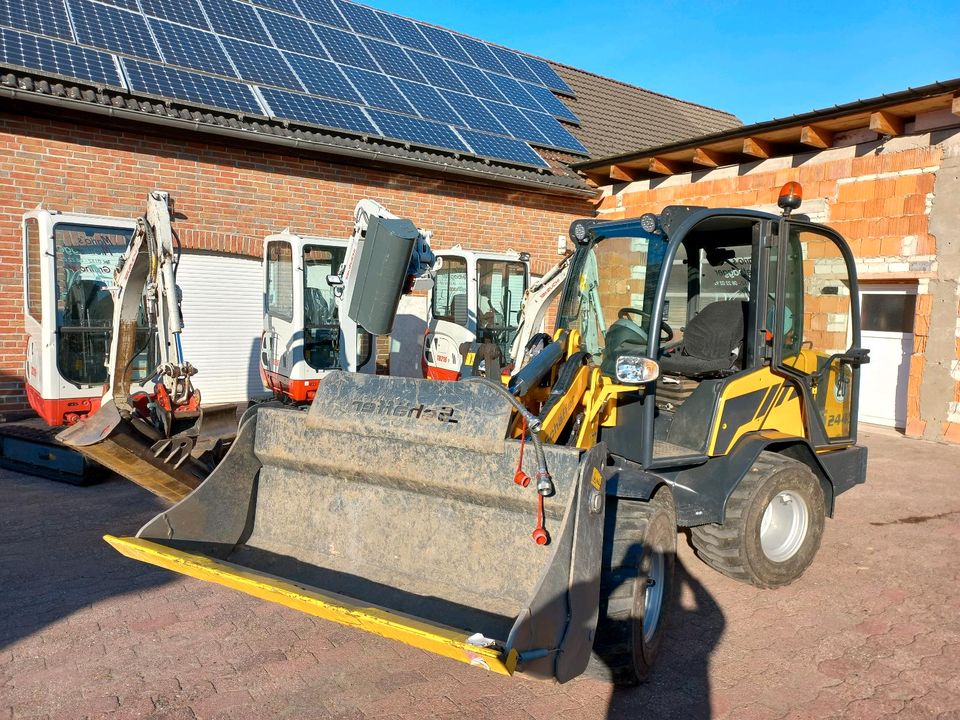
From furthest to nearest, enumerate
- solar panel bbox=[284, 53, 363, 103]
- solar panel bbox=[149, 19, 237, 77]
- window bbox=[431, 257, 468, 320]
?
solar panel bbox=[284, 53, 363, 103]
solar panel bbox=[149, 19, 237, 77]
window bbox=[431, 257, 468, 320]

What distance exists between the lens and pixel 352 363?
8.17 m

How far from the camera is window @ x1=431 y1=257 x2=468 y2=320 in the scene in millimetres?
10125

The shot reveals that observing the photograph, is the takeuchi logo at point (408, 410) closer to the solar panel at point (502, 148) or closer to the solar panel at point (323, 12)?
the solar panel at point (502, 148)

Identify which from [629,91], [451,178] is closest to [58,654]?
[451,178]

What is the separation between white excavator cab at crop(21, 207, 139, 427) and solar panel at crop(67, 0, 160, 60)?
11.7 ft

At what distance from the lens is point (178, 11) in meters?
11.6

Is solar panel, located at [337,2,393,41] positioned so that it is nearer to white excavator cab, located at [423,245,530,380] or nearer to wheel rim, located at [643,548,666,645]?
white excavator cab, located at [423,245,530,380]

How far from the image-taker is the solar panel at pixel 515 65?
54.0 ft

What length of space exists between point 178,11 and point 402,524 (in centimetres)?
1081

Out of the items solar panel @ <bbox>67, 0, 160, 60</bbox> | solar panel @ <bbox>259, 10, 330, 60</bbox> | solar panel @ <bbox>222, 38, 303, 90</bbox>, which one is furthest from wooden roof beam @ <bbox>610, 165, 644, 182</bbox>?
solar panel @ <bbox>67, 0, 160, 60</bbox>

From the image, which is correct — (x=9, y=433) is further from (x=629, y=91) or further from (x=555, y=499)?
(x=629, y=91)

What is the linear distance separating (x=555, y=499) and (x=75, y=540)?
407 cm

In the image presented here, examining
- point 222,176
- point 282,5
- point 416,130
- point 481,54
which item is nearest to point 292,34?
point 282,5

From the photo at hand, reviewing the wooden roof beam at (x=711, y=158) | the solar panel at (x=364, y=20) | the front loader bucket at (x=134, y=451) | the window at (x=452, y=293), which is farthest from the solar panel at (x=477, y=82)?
the front loader bucket at (x=134, y=451)
